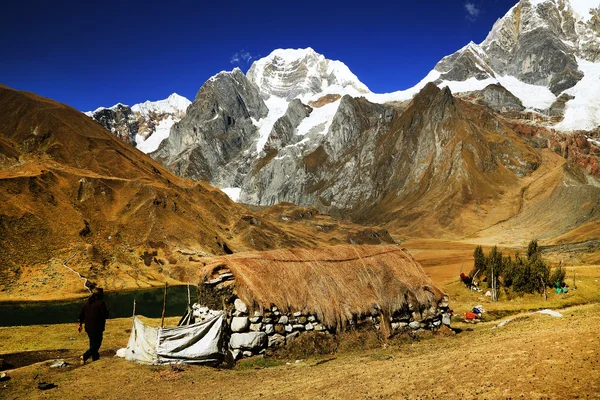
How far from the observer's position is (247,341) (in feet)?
65.2

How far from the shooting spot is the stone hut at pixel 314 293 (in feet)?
66.8

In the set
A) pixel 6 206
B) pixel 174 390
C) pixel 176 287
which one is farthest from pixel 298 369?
pixel 6 206

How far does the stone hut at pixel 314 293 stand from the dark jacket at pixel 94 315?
4688 millimetres

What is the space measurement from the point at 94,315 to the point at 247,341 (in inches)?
277

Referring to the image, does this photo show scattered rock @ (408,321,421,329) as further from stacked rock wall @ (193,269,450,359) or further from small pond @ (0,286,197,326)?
small pond @ (0,286,197,326)

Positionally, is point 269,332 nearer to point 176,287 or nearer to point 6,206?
point 176,287

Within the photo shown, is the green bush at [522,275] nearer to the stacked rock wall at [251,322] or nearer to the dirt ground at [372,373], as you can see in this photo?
the dirt ground at [372,373]

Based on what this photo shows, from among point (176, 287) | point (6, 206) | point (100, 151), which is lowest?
point (176, 287)

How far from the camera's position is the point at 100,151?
11319cm

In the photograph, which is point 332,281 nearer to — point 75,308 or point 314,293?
point 314,293

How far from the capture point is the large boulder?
19.8 metres

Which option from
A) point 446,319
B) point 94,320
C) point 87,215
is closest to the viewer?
point 94,320

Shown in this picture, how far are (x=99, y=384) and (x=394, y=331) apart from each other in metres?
15.1

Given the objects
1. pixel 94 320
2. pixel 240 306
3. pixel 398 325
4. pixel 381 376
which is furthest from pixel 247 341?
pixel 398 325
